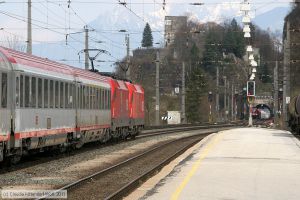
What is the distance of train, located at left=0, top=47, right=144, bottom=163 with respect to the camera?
16.0m

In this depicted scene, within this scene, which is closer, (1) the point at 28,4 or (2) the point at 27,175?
(2) the point at 27,175

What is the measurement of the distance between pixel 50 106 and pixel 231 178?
7007 mm

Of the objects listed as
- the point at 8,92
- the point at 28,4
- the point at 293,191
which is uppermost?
the point at 28,4

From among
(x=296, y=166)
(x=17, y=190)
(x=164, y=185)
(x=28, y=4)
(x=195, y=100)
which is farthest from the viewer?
(x=195, y=100)

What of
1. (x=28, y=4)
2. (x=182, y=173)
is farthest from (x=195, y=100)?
(x=182, y=173)

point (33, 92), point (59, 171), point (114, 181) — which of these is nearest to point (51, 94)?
point (33, 92)

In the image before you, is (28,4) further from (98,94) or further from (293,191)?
(293,191)

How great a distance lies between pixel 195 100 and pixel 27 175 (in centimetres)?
9079

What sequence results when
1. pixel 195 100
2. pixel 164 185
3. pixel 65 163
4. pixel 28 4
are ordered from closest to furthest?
pixel 164 185 < pixel 65 163 < pixel 28 4 < pixel 195 100

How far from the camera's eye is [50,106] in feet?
64.7

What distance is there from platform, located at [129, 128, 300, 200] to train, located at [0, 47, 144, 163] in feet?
12.4

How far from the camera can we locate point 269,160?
2042 cm

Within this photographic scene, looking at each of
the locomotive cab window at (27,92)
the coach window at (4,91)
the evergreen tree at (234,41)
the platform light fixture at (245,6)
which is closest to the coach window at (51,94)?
the locomotive cab window at (27,92)

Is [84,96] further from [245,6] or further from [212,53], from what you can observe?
[212,53]
